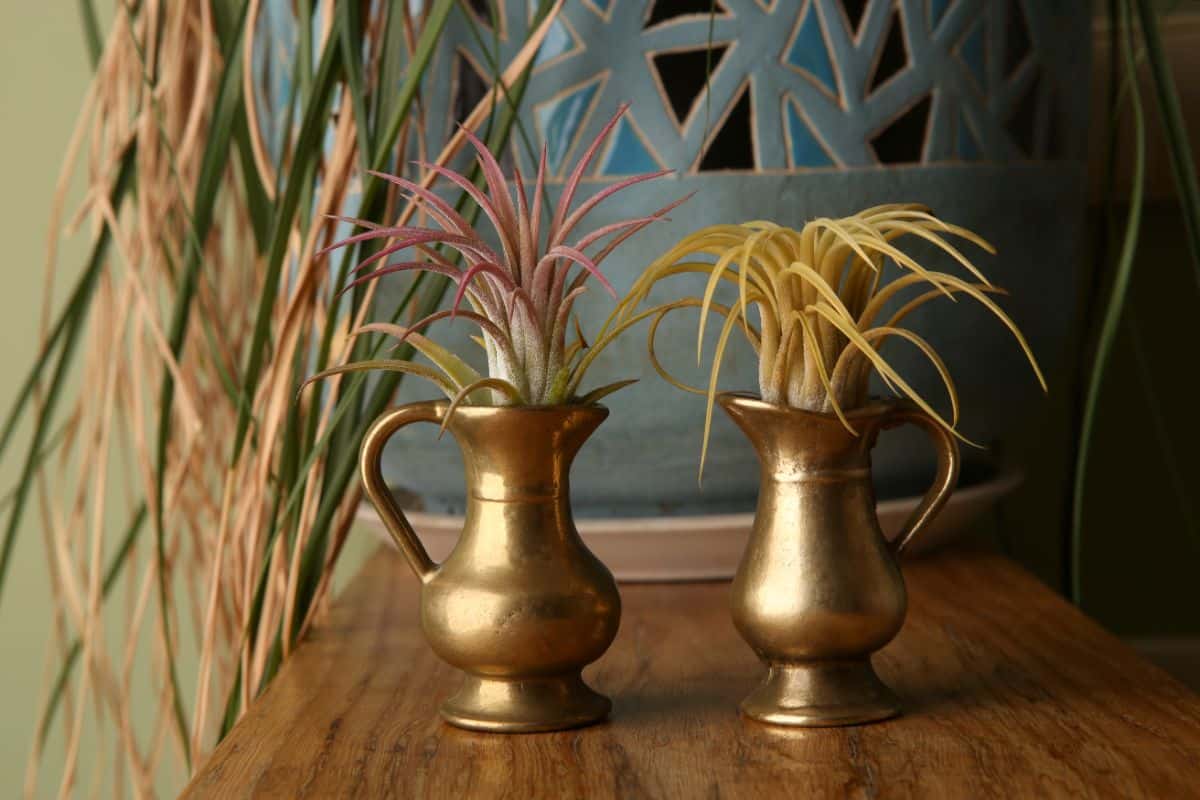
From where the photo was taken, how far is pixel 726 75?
1.99 feet

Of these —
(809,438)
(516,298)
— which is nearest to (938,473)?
(809,438)

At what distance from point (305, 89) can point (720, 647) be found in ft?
0.96

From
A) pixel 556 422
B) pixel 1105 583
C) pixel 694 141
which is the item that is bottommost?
pixel 1105 583

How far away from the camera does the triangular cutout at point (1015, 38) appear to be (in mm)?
655

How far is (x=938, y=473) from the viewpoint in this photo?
47cm

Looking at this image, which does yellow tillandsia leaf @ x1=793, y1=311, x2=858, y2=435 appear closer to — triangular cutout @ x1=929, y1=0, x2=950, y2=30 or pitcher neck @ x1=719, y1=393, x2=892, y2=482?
pitcher neck @ x1=719, y1=393, x2=892, y2=482

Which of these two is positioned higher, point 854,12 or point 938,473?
point 854,12

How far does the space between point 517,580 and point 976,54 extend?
368 millimetres

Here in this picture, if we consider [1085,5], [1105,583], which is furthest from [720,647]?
[1105,583]

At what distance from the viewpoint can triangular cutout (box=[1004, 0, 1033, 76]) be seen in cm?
66

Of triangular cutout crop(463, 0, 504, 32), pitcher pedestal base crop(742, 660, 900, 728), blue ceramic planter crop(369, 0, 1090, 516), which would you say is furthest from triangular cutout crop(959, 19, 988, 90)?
pitcher pedestal base crop(742, 660, 900, 728)

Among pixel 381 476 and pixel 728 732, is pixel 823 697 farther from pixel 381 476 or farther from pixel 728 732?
pixel 381 476

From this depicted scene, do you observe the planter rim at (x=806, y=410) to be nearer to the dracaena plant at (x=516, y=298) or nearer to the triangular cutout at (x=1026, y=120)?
the dracaena plant at (x=516, y=298)

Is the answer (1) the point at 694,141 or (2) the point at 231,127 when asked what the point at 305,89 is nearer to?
(2) the point at 231,127
